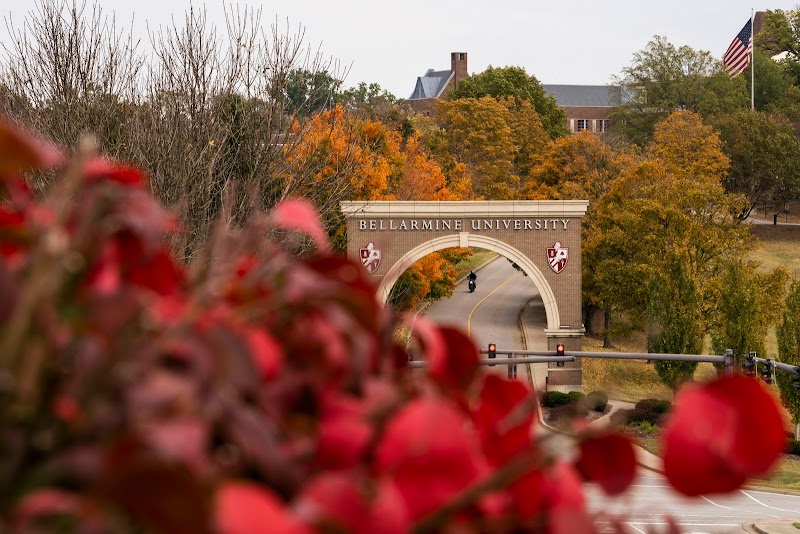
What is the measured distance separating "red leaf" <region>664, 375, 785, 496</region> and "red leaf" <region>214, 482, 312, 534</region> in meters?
0.35

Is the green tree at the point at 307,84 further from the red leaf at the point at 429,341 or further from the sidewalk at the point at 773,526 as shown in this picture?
the red leaf at the point at 429,341

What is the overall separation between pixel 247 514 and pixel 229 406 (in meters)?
0.13

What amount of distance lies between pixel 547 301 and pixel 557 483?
36604 millimetres

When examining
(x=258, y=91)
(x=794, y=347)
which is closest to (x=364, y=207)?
(x=258, y=91)

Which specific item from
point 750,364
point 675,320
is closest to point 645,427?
point 675,320

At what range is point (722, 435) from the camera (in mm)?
818

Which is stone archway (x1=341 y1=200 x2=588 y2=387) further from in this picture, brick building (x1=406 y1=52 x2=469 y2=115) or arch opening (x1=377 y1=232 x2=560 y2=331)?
brick building (x1=406 y1=52 x2=469 y2=115)

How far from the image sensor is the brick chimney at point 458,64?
342ft

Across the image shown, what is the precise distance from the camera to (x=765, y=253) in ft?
200

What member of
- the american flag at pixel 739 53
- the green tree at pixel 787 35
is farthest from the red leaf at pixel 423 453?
the green tree at pixel 787 35

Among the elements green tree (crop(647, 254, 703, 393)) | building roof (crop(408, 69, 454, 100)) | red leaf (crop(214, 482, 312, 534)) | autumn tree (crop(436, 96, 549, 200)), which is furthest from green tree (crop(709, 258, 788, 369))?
building roof (crop(408, 69, 454, 100))

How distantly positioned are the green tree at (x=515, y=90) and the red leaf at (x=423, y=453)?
64.3 metres

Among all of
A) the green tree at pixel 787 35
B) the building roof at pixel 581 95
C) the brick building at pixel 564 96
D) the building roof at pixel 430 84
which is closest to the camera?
Answer: the green tree at pixel 787 35

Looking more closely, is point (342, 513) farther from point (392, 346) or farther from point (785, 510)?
point (785, 510)
